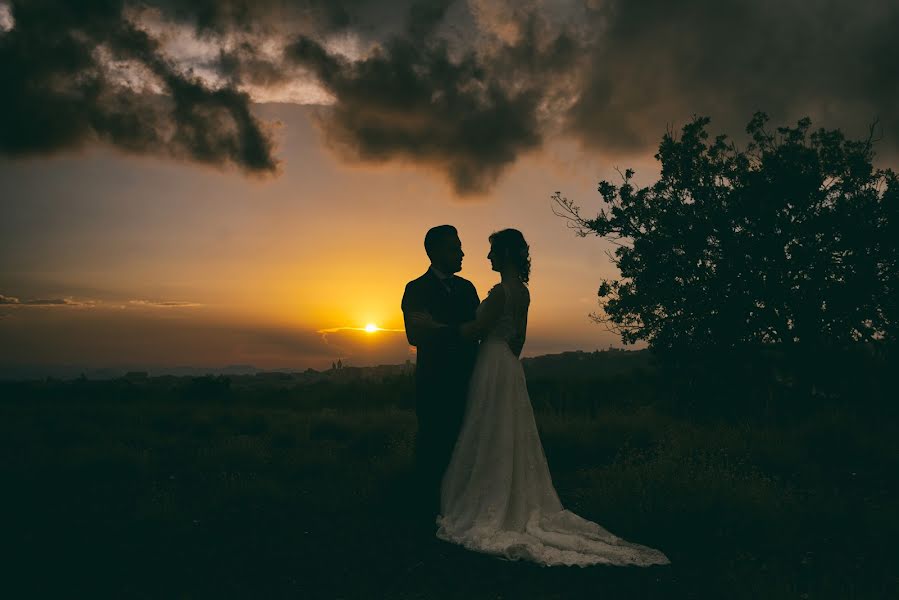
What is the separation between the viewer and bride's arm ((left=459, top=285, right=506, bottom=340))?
5926 mm

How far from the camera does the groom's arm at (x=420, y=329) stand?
6.09 meters

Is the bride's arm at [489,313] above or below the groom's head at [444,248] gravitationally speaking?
below

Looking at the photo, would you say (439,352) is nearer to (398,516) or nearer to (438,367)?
(438,367)

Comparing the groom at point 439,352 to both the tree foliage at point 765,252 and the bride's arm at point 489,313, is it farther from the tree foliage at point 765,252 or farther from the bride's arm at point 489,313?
the tree foliage at point 765,252

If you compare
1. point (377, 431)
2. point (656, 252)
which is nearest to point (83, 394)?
point (377, 431)

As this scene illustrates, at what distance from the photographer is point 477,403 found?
20.5ft

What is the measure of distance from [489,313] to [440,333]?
0.52 meters

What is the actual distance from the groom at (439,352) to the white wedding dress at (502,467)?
135 mm

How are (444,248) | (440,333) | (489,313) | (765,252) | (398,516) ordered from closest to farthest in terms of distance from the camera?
(489,313)
(440,333)
(444,248)
(398,516)
(765,252)

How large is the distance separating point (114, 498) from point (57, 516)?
2.88 feet

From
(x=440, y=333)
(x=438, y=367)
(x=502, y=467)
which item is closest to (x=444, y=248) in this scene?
(x=440, y=333)

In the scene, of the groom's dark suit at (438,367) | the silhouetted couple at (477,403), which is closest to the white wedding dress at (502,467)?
the silhouetted couple at (477,403)

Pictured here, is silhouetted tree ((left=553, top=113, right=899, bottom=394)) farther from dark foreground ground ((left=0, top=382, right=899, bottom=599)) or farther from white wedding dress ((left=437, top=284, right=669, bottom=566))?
white wedding dress ((left=437, top=284, right=669, bottom=566))

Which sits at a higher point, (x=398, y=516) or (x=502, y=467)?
(x=502, y=467)
